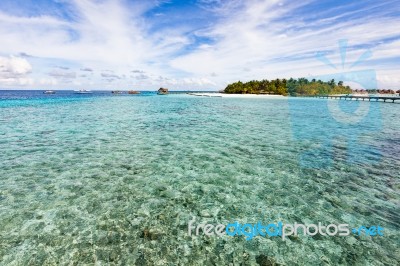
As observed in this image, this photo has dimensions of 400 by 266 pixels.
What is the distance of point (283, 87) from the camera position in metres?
154

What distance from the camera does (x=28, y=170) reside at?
34.9ft

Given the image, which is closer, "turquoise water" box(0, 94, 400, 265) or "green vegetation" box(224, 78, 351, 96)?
"turquoise water" box(0, 94, 400, 265)

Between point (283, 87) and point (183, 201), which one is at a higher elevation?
point (283, 87)

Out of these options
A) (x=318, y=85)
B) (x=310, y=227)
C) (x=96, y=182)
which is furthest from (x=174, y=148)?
(x=318, y=85)

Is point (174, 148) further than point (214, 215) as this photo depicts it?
Yes

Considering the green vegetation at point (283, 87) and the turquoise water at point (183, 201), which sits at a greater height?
the green vegetation at point (283, 87)

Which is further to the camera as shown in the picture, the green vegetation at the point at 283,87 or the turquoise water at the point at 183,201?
the green vegetation at the point at 283,87

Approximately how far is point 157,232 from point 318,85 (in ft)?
634

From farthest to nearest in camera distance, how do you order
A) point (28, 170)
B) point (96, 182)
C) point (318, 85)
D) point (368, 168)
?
point (318, 85)
point (368, 168)
point (28, 170)
point (96, 182)

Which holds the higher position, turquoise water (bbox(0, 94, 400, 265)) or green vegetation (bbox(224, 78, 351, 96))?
green vegetation (bbox(224, 78, 351, 96))

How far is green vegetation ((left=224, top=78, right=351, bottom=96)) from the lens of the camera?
154250 millimetres

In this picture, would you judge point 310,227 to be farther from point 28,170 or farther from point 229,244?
point 28,170

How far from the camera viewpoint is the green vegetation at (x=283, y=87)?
506ft

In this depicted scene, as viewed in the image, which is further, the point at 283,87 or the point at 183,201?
the point at 283,87
